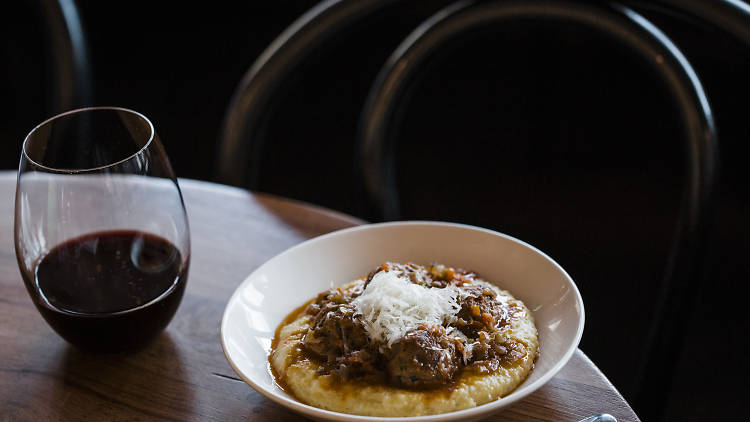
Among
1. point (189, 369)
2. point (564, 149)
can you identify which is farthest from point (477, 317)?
point (564, 149)

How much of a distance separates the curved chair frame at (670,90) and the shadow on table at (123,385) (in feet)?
2.57

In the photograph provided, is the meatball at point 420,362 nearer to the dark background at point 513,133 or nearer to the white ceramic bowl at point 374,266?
the white ceramic bowl at point 374,266

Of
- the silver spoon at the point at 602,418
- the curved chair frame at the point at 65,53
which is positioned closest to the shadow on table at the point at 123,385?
the silver spoon at the point at 602,418

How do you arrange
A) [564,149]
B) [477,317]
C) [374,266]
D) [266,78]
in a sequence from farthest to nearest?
[564,149], [266,78], [374,266], [477,317]

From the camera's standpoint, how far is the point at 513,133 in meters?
3.75

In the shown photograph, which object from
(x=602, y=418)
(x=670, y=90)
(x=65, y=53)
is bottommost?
(x=65, y=53)

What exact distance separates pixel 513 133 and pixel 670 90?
7.22 ft

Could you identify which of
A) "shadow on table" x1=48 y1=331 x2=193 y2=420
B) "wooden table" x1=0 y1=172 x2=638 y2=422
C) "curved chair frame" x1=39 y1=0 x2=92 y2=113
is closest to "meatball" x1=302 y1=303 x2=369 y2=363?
"wooden table" x1=0 y1=172 x2=638 y2=422

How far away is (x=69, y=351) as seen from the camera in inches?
50.2

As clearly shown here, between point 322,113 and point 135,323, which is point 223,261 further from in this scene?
point 322,113

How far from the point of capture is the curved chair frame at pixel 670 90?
152 cm

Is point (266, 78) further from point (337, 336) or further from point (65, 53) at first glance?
point (337, 336)

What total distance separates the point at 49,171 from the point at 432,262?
65 centimetres

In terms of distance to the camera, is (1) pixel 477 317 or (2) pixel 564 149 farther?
(2) pixel 564 149
